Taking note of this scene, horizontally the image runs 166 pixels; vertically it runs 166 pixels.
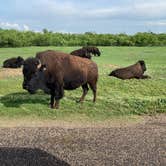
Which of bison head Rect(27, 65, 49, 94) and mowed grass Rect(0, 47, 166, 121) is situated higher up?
bison head Rect(27, 65, 49, 94)

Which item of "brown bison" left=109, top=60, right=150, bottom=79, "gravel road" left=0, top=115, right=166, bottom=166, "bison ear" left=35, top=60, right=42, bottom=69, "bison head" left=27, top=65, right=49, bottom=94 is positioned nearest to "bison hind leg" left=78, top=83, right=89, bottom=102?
"bison head" left=27, top=65, right=49, bottom=94

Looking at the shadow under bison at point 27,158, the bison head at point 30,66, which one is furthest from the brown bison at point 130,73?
the shadow under bison at point 27,158

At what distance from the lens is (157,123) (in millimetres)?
16438

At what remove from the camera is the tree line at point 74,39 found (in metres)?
59.1

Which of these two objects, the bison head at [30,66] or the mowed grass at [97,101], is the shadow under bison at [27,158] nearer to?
the mowed grass at [97,101]

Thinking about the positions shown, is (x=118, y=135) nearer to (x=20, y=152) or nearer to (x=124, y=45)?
(x=20, y=152)

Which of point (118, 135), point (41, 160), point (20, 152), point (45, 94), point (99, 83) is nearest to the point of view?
point (41, 160)

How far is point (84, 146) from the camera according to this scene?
480 inches

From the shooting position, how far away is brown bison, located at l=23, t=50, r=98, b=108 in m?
17.0

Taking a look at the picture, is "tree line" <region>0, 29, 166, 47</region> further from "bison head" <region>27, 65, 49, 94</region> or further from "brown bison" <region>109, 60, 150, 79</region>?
"bison head" <region>27, 65, 49, 94</region>

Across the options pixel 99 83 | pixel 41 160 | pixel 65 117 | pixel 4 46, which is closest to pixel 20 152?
pixel 41 160

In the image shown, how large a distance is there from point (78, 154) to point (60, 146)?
948mm

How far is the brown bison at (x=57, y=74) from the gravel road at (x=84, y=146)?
239 centimetres

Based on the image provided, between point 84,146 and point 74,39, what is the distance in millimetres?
51556
